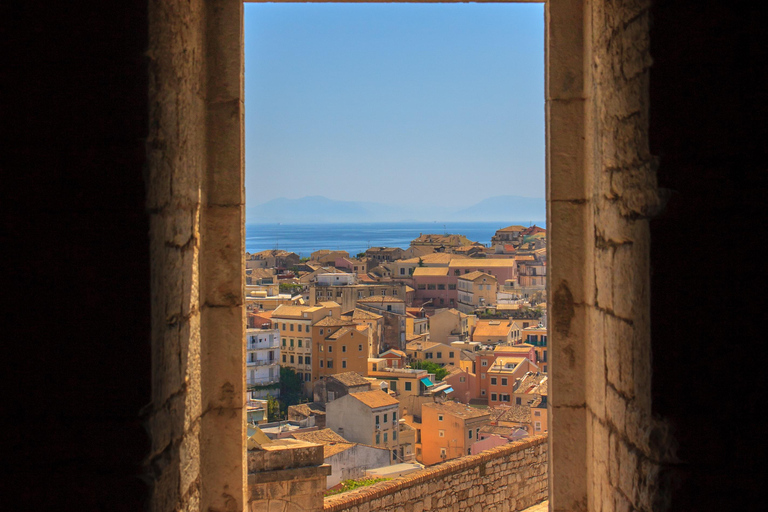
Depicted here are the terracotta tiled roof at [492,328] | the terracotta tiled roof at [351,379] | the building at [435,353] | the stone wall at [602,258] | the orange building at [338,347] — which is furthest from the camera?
the terracotta tiled roof at [492,328]

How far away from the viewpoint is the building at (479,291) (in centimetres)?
4256

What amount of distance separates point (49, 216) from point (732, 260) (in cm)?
159

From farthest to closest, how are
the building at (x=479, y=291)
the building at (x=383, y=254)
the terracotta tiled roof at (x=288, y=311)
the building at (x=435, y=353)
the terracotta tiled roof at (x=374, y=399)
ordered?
the building at (x=383, y=254), the building at (x=479, y=291), the building at (x=435, y=353), the terracotta tiled roof at (x=288, y=311), the terracotta tiled roof at (x=374, y=399)

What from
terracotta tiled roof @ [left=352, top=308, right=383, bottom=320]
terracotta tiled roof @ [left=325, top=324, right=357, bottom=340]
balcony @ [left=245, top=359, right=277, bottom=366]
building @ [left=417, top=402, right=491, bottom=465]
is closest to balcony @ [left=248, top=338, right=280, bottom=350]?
balcony @ [left=245, top=359, right=277, bottom=366]

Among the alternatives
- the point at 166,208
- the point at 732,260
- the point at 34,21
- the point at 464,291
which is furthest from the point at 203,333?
the point at 464,291

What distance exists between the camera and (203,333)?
2176mm

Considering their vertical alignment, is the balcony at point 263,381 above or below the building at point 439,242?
below

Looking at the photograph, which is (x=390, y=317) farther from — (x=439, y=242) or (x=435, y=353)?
(x=439, y=242)

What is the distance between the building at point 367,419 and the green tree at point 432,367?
869 centimetres

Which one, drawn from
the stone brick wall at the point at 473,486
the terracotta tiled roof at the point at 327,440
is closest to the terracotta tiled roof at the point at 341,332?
the terracotta tiled roof at the point at 327,440

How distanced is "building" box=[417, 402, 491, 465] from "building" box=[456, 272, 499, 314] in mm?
23623

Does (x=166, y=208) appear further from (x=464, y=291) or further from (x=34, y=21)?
(x=464, y=291)

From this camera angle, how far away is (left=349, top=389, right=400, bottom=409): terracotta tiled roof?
17516 millimetres

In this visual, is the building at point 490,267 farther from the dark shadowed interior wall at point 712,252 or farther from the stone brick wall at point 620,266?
the dark shadowed interior wall at point 712,252
